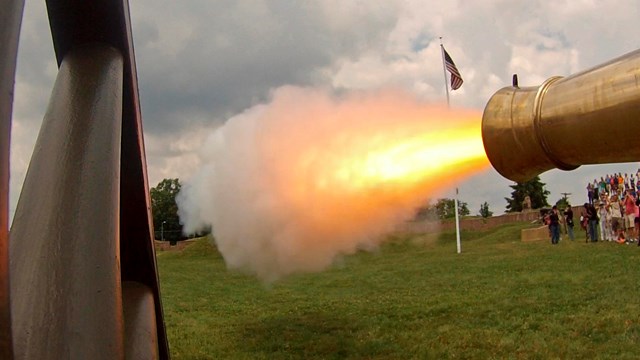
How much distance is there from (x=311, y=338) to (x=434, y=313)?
2274 millimetres

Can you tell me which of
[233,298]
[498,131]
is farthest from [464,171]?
[233,298]

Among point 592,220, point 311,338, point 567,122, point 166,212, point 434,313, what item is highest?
point 166,212

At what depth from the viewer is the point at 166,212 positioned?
64.0 m

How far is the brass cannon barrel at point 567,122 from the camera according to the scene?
3.38 metres

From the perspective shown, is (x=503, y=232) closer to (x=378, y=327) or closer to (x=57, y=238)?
(x=378, y=327)

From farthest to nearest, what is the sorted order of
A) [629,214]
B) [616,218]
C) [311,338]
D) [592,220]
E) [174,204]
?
1. [174,204]
2. [592,220]
3. [616,218]
4. [629,214]
5. [311,338]

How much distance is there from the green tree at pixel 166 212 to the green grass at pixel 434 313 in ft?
148

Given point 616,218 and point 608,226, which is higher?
point 616,218

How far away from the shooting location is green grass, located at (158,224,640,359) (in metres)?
7.81

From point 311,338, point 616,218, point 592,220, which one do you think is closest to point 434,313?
point 311,338

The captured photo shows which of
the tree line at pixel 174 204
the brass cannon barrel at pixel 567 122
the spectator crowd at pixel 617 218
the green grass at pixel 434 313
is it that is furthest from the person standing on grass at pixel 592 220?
the tree line at pixel 174 204

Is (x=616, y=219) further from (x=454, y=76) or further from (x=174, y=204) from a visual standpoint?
(x=174, y=204)

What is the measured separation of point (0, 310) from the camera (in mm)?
2240

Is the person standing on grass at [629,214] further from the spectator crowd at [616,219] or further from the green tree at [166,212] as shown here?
the green tree at [166,212]
